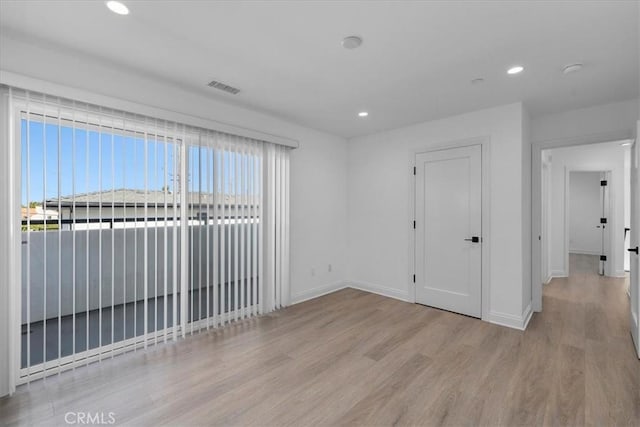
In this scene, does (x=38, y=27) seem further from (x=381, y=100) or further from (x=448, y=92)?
(x=448, y=92)

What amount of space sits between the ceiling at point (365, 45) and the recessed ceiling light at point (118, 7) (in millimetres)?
40

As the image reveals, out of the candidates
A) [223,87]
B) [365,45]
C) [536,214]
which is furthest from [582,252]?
[223,87]

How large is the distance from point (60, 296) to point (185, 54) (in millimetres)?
2137

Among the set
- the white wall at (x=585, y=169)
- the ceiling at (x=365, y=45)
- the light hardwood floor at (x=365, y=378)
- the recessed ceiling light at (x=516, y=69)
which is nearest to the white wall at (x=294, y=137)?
the ceiling at (x=365, y=45)

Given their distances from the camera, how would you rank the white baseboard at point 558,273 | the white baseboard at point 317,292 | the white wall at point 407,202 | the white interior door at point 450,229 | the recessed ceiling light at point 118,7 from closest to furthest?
1. the recessed ceiling light at point 118,7
2. the white wall at point 407,202
3. the white interior door at point 450,229
4. the white baseboard at point 317,292
5. the white baseboard at point 558,273

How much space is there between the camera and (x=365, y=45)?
2143 millimetres

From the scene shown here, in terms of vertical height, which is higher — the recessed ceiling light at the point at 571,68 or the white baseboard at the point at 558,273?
the recessed ceiling light at the point at 571,68

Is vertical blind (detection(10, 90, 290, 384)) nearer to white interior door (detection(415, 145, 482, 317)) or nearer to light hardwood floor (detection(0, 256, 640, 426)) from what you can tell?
light hardwood floor (detection(0, 256, 640, 426))

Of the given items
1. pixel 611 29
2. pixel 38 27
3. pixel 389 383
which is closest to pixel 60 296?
pixel 38 27

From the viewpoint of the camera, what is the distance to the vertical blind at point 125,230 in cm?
217

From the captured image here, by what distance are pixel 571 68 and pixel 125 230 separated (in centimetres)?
415

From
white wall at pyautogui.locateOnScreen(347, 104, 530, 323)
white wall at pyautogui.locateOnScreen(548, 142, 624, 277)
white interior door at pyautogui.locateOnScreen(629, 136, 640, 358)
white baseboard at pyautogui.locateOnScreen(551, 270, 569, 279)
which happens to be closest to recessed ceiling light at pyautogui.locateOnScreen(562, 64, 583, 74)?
white wall at pyautogui.locateOnScreen(347, 104, 530, 323)

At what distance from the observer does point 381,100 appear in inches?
127

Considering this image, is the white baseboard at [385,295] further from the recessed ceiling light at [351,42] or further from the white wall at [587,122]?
the recessed ceiling light at [351,42]
